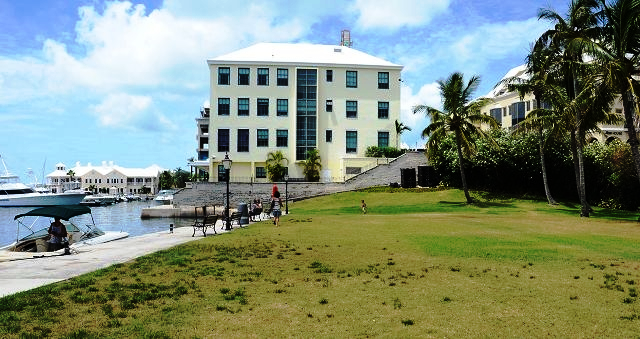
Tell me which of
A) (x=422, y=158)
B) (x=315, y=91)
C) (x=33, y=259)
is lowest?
(x=33, y=259)

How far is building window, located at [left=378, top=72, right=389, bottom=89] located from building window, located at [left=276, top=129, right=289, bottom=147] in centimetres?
1334

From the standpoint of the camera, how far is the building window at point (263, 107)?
2657 inches

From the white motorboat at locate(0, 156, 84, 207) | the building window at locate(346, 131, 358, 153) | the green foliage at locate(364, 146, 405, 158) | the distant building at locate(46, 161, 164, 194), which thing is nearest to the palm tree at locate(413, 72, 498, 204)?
the green foliage at locate(364, 146, 405, 158)

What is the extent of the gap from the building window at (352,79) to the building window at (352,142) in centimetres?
602

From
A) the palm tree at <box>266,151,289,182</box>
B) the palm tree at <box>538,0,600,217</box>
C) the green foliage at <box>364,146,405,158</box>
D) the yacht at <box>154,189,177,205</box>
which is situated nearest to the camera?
the palm tree at <box>538,0,600,217</box>

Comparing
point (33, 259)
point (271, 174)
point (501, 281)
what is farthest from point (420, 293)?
point (271, 174)

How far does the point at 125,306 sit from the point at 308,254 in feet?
23.1

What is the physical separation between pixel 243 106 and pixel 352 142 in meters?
14.0

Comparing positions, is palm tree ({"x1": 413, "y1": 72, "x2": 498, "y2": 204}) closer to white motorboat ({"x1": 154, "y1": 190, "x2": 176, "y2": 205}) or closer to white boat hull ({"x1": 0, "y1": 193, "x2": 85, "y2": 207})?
white motorboat ({"x1": 154, "y1": 190, "x2": 176, "y2": 205})

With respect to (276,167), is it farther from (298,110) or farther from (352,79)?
(352,79)

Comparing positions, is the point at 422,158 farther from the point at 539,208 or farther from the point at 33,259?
the point at 33,259

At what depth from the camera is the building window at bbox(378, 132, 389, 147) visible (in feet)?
226

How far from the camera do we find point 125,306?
28.7 feet

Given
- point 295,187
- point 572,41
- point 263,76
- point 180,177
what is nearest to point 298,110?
point 263,76
